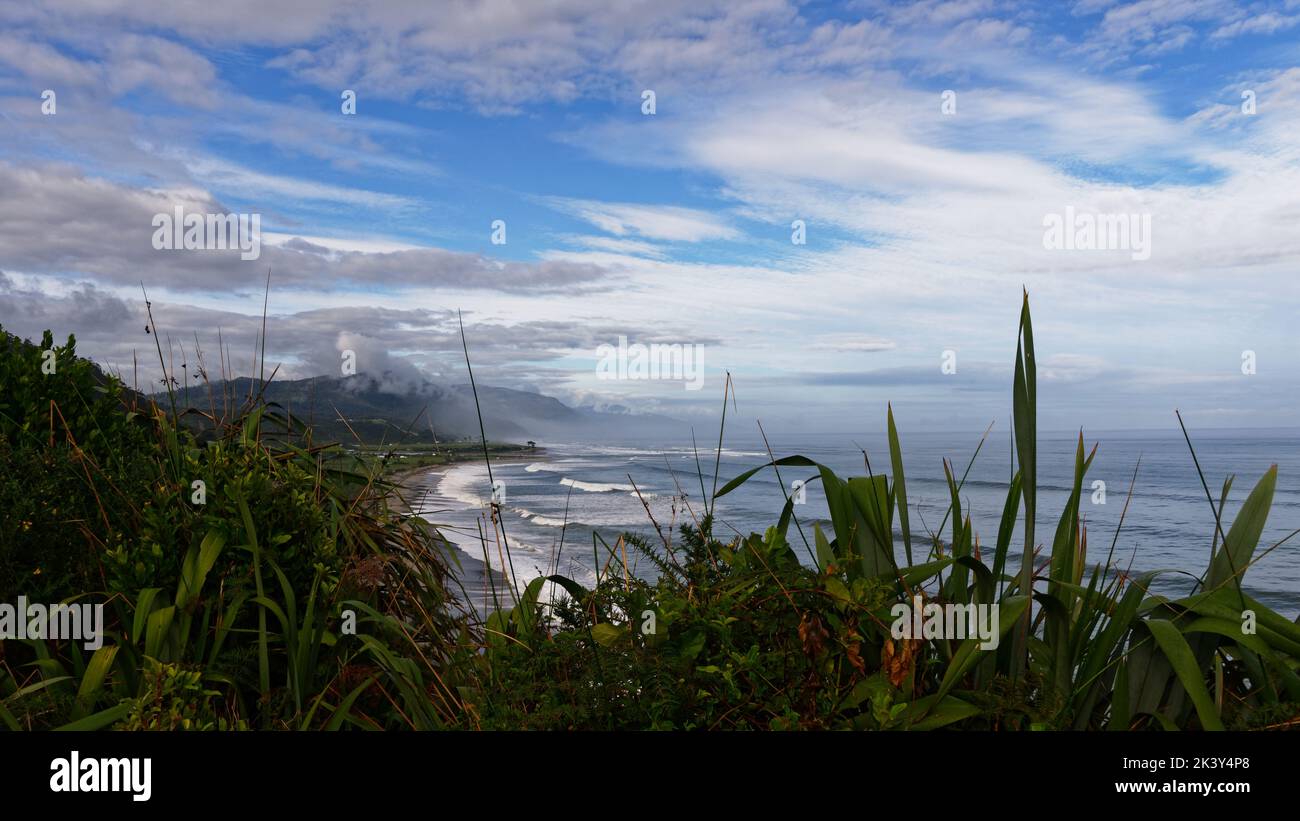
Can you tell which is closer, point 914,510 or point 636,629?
point 636,629

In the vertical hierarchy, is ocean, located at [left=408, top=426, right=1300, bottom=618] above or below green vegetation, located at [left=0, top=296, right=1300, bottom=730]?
below

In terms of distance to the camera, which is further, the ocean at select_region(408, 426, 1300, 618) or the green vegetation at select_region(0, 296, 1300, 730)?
the ocean at select_region(408, 426, 1300, 618)

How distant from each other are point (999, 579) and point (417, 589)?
234 cm

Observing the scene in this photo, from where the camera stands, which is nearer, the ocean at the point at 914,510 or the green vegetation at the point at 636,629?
the green vegetation at the point at 636,629

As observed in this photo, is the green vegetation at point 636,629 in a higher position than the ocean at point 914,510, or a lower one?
higher

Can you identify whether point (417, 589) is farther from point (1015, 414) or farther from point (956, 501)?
point (1015, 414)

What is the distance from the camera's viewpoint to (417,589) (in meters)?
3.64

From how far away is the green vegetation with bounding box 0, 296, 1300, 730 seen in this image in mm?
2084

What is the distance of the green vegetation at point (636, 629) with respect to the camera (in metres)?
2.08

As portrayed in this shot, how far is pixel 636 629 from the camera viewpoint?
2.30 m

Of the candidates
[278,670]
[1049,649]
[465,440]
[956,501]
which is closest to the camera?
[1049,649]

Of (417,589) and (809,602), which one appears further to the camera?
(417,589)
